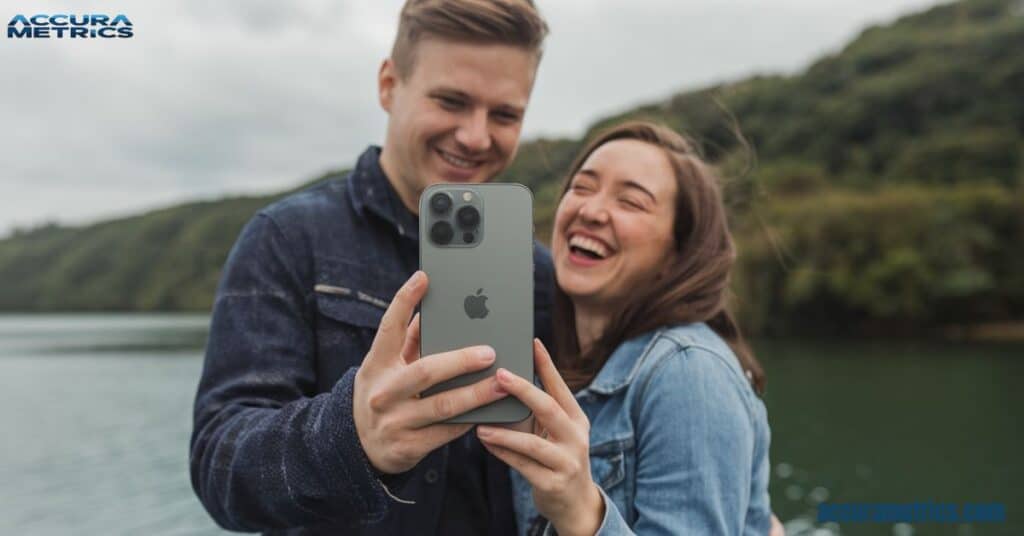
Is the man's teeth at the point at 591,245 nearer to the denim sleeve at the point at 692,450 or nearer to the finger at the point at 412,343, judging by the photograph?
the denim sleeve at the point at 692,450

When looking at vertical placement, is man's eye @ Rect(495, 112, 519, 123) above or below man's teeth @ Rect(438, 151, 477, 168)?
above

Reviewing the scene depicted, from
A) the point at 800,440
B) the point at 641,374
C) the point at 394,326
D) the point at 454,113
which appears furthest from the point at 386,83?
the point at 800,440

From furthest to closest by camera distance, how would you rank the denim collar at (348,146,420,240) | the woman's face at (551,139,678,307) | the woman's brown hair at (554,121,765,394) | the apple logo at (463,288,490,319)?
the woman's face at (551,139,678,307) < the woman's brown hair at (554,121,765,394) < the denim collar at (348,146,420,240) < the apple logo at (463,288,490,319)

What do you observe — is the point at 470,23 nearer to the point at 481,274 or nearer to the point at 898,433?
the point at 481,274

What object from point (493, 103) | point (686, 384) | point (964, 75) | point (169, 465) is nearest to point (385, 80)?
point (493, 103)

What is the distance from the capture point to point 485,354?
1.65 metres

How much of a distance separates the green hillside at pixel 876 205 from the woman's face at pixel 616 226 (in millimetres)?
22463

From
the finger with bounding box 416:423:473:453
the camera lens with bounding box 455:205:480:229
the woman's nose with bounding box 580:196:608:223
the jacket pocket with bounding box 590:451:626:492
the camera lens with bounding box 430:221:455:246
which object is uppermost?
the camera lens with bounding box 455:205:480:229

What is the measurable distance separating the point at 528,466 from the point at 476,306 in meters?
0.41

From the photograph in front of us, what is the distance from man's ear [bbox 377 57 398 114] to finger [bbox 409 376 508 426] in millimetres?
1758

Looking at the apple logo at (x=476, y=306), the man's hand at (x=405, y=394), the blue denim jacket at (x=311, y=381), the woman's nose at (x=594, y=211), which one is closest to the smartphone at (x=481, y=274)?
the apple logo at (x=476, y=306)

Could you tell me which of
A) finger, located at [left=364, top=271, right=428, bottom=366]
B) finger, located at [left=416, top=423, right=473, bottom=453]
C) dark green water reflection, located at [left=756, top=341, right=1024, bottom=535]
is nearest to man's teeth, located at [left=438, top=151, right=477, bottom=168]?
finger, located at [left=364, top=271, right=428, bottom=366]

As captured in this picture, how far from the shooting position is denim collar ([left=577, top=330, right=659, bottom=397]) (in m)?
2.69

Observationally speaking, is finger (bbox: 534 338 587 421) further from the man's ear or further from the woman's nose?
the man's ear
